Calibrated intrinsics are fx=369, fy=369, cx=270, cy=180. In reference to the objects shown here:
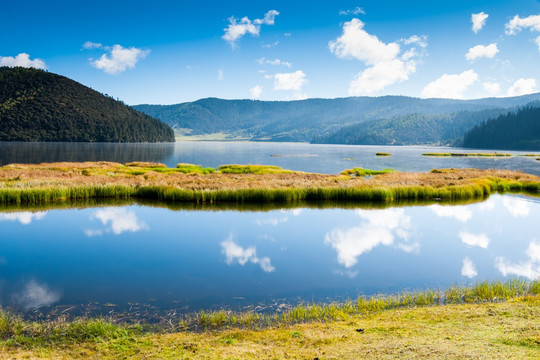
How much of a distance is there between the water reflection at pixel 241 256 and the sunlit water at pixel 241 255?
6 centimetres

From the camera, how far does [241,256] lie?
21.5 m

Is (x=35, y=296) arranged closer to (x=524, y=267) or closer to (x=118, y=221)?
(x=118, y=221)

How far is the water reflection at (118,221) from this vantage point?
91.0 feet

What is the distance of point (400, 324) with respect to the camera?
38.0 feet

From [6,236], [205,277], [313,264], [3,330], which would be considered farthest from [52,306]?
[6,236]

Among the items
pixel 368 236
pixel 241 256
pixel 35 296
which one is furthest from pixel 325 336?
pixel 368 236

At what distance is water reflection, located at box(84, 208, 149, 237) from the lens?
27744mm

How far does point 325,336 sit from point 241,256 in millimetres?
11334

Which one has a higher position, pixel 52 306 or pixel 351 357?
pixel 351 357

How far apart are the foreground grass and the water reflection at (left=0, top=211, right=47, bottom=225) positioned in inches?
844

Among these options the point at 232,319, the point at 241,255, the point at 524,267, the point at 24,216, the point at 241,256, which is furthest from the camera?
the point at 24,216

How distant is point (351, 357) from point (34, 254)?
2002 centimetres

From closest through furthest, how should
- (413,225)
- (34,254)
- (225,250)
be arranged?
(34,254) → (225,250) → (413,225)

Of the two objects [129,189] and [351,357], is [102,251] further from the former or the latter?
[129,189]
